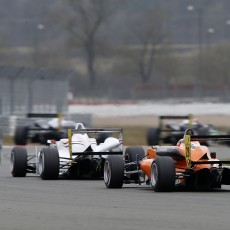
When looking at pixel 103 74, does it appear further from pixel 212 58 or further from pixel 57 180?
pixel 57 180

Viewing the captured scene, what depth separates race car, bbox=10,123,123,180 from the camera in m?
16.7

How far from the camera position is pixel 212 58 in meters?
86.6

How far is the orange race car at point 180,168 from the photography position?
45.0 feet

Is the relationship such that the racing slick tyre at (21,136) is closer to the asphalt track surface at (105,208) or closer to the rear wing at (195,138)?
the asphalt track surface at (105,208)

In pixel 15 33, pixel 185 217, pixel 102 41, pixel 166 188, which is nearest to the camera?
pixel 185 217

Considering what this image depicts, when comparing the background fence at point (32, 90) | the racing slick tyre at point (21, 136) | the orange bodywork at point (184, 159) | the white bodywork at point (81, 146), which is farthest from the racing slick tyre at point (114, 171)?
the background fence at point (32, 90)

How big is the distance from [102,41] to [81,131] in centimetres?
6741

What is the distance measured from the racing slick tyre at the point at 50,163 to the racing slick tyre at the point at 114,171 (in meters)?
1.86

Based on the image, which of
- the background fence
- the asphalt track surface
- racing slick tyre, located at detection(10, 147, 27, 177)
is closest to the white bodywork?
racing slick tyre, located at detection(10, 147, 27, 177)

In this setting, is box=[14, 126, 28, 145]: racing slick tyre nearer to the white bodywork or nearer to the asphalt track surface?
the white bodywork

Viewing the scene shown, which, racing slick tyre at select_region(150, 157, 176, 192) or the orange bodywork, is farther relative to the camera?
the orange bodywork

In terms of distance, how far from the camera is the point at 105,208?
11.9 metres

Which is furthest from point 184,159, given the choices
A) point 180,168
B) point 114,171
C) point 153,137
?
point 153,137

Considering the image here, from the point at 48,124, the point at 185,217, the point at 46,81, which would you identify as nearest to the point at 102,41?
the point at 46,81
